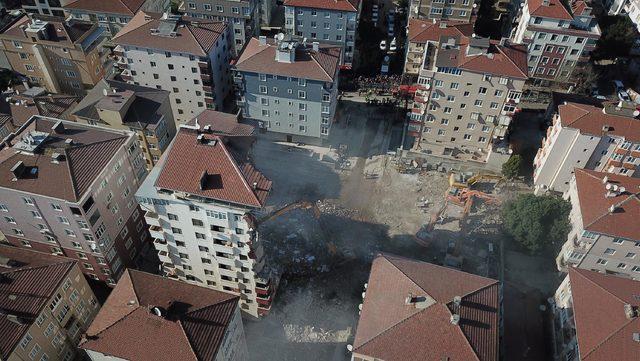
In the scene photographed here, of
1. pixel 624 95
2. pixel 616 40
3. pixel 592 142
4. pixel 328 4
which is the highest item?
pixel 328 4

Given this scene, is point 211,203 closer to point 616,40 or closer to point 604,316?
point 604,316

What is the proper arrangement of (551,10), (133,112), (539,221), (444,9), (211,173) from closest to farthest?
1. (211,173)
2. (539,221)
3. (133,112)
4. (551,10)
5. (444,9)

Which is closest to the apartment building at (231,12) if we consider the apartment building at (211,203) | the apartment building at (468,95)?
the apartment building at (468,95)

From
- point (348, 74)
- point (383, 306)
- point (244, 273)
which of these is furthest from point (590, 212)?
point (348, 74)

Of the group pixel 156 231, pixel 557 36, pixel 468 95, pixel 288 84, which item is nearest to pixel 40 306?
pixel 156 231

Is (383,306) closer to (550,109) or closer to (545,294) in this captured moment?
(545,294)

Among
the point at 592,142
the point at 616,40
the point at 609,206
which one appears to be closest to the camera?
the point at 609,206

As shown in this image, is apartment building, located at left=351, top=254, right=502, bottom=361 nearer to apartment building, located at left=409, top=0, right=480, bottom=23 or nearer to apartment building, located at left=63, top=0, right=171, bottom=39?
apartment building, located at left=409, top=0, right=480, bottom=23
